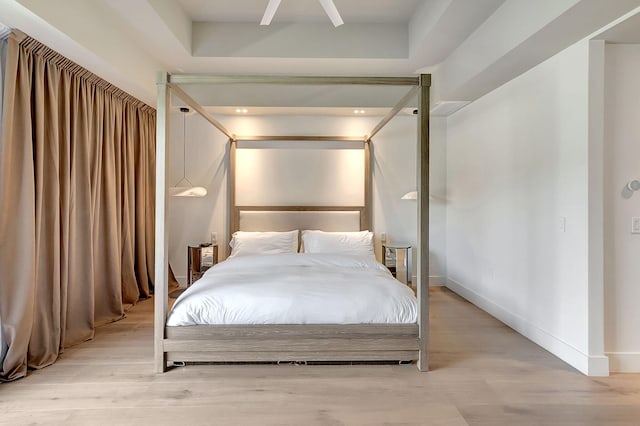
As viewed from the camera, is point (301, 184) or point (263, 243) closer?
point (263, 243)

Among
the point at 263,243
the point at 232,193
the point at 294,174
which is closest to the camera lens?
the point at 263,243

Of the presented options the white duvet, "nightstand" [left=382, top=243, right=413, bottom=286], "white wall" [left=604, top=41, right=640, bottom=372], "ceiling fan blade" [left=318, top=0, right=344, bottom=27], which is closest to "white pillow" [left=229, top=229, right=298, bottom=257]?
"nightstand" [left=382, top=243, right=413, bottom=286]

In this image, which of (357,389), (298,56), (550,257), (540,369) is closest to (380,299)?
(357,389)

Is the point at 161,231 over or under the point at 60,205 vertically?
under

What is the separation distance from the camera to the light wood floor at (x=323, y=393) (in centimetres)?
195

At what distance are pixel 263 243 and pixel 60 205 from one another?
200 centimetres

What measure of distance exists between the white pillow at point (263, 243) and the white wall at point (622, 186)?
2.99m

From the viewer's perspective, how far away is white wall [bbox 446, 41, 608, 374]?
2541mm

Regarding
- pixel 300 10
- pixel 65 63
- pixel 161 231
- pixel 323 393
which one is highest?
pixel 300 10

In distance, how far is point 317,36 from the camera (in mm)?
3504

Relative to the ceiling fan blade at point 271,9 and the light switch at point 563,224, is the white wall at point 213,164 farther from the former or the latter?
the light switch at point 563,224

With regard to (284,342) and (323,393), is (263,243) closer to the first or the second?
(284,342)

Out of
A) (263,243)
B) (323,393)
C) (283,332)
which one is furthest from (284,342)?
(263,243)

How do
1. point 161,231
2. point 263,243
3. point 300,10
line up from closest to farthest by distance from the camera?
point 161,231, point 300,10, point 263,243
